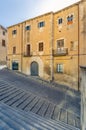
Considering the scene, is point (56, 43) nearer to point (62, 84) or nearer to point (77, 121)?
point (62, 84)

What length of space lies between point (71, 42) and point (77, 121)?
1125 cm

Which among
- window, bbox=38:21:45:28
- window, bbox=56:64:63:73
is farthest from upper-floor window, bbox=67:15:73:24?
window, bbox=56:64:63:73

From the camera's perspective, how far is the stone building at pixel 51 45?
17.6 meters

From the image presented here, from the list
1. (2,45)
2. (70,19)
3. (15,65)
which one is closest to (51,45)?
(70,19)

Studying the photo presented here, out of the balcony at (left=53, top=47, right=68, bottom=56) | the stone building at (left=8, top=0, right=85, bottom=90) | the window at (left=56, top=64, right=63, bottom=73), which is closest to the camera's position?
the stone building at (left=8, top=0, right=85, bottom=90)

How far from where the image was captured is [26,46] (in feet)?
76.6

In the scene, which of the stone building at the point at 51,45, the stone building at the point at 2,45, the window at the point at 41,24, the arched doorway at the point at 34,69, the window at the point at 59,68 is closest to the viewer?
the stone building at the point at 51,45

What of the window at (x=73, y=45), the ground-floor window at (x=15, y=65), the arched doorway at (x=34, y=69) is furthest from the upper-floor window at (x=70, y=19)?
the ground-floor window at (x=15, y=65)

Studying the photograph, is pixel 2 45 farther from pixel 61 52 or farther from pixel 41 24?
pixel 61 52

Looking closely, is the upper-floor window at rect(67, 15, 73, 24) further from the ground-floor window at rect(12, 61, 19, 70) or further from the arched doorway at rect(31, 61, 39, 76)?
the ground-floor window at rect(12, 61, 19, 70)

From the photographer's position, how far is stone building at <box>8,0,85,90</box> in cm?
1762

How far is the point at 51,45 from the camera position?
66.1ft

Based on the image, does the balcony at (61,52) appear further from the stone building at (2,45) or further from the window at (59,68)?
the stone building at (2,45)

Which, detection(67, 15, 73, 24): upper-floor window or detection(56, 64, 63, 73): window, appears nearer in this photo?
detection(67, 15, 73, 24): upper-floor window
